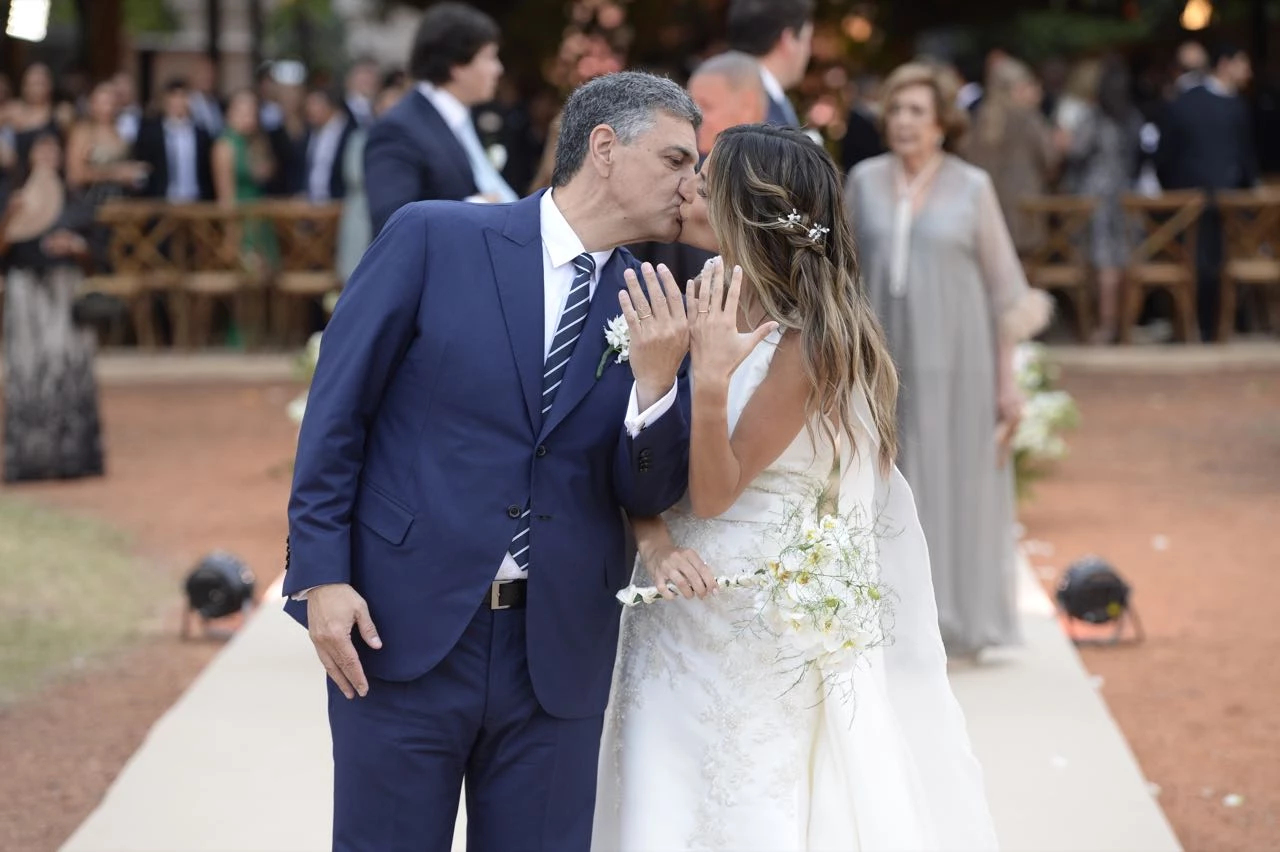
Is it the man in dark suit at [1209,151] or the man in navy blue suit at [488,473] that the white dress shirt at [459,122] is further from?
the man in dark suit at [1209,151]

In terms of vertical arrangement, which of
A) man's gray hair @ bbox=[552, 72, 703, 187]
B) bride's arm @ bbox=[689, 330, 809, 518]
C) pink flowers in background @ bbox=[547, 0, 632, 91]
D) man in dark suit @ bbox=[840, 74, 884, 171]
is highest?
pink flowers in background @ bbox=[547, 0, 632, 91]

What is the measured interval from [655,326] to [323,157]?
14221mm

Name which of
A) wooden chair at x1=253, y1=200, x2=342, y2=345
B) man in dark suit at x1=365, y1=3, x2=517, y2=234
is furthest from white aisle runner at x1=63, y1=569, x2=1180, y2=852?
wooden chair at x1=253, y1=200, x2=342, y2=345

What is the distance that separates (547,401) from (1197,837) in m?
2.90

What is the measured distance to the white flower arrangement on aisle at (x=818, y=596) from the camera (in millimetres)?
3436

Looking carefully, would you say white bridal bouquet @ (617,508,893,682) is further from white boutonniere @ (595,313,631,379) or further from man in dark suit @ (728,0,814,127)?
man in dark suit @ (728,0,814,127)

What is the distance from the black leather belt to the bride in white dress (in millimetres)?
290

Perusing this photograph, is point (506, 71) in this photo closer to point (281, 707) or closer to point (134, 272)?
point (134, 272)

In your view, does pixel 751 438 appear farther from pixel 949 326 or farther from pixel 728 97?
pixel 949 326

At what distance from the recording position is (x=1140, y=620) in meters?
7.77

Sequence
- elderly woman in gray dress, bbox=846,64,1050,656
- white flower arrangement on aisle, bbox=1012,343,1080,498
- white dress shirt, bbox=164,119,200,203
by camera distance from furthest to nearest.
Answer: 1. white dress shirt, bbox=164,119,200,203
2. white flower arrangement on aisle, bbox=1012,343,1080,498
3. elderly woman in gray dress, bbox=846,64,1050,656

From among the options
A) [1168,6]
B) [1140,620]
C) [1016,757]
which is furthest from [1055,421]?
[1168,6]

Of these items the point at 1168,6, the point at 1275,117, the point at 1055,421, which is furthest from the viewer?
the point at 1168,6

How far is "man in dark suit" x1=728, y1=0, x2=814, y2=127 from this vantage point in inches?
242
